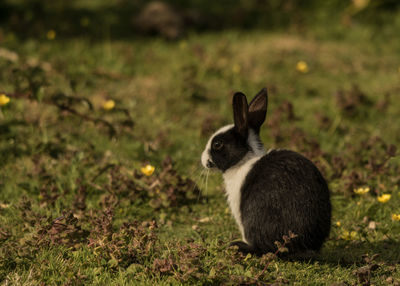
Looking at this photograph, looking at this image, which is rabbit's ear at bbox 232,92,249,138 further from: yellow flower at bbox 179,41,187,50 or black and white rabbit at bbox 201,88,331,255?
yellow flower at bbox 179,41,187,50

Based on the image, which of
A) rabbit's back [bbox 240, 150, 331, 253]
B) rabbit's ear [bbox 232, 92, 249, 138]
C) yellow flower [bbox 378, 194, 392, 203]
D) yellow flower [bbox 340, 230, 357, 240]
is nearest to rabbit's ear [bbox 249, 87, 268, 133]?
rabbit's ear [bbox 232, 92, 249, 138]

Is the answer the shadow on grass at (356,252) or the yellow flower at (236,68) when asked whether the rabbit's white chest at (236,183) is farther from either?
the yellow flower at (236,68)

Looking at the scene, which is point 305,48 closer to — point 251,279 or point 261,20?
point 261,20

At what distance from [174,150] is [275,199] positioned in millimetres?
2229

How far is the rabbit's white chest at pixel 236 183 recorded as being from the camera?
3.75m

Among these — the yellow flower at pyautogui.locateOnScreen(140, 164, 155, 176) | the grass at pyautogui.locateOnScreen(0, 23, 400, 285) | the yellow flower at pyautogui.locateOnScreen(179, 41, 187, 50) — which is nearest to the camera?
the grass at pyautogui.locateOnScreen(0, 23, 400, 285)

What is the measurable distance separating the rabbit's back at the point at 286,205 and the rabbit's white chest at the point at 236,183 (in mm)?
91

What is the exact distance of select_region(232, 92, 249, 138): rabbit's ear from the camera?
3629 millimetres

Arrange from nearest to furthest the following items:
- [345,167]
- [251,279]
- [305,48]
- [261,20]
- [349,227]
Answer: [251,279] → [349,227] → [345,167] → [305,48] → [261,20]

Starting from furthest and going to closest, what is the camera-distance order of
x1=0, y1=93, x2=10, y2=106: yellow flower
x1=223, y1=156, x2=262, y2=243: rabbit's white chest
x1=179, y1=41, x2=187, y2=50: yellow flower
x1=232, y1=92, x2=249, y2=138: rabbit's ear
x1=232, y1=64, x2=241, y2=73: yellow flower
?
x1=179, y1=41, x2=187, y2=50: yellow flower, x1=232, y1=64, x2=241, y2=73: yellow flower, x1=0, y1=93, x2=10, y2=106: yellow flower, x1=223, y1=156, x2=262, y2=243: rabbit's white chest, x1=232, y1=92, x2=249, y2=138: rabbit's ear

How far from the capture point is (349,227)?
424 centimetres

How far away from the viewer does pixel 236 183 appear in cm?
379

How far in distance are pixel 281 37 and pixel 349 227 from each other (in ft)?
16.5

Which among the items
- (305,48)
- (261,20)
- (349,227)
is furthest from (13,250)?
(261,20)
